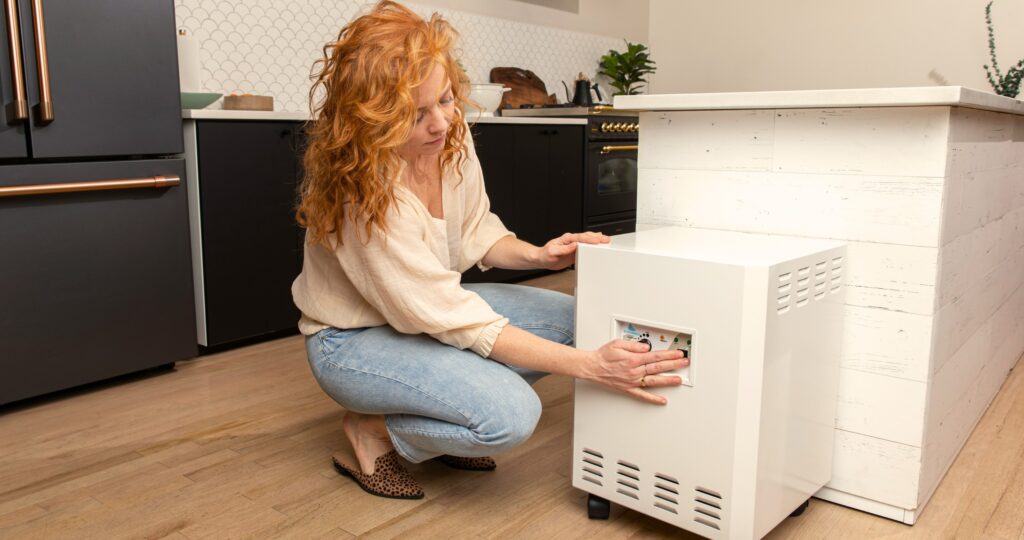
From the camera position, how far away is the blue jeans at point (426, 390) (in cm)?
150

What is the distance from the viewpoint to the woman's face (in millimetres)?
1464

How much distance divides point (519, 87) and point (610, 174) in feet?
2.21

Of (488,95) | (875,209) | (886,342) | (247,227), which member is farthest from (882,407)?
(488,95)

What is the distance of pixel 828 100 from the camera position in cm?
151

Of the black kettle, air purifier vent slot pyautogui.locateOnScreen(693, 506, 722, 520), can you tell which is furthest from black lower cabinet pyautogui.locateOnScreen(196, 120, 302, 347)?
the black kettle

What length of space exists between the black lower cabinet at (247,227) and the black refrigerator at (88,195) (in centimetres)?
16

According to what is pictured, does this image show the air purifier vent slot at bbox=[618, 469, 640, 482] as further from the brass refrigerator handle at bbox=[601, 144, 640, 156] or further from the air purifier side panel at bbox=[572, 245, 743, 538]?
the brass refrigerator handle at bbox=[601, 144, 640, 156]

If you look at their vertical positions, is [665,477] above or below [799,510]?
above

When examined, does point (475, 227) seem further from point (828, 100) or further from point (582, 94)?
point (582, 94)

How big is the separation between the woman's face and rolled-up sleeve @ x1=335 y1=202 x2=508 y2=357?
12 cm

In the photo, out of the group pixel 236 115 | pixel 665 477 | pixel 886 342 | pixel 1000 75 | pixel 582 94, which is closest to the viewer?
pixel 665 477

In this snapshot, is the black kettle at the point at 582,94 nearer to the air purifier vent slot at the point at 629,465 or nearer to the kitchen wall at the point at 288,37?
the kitchen wall at the point at 288,37

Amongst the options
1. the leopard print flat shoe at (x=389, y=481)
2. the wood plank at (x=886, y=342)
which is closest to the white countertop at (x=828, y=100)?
the wood plank at (x=886, y=342)

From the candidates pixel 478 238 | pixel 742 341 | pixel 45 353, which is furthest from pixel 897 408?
pixel 45 353
